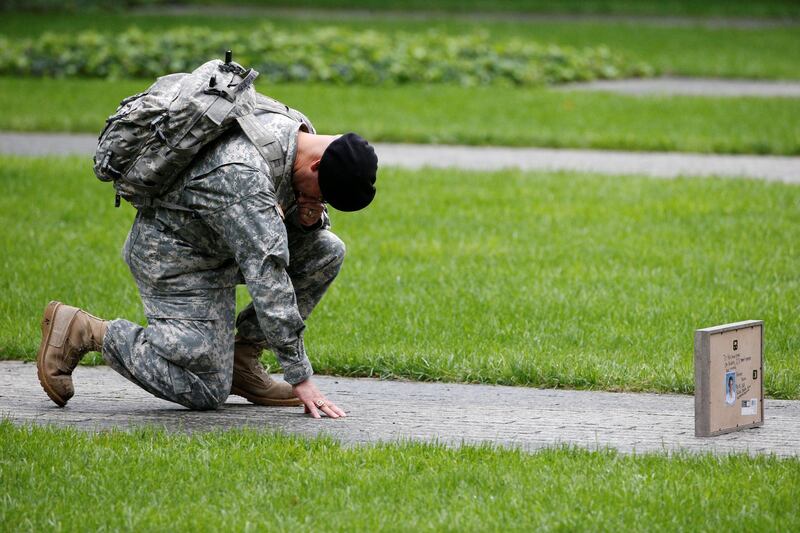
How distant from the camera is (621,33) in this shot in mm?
24953

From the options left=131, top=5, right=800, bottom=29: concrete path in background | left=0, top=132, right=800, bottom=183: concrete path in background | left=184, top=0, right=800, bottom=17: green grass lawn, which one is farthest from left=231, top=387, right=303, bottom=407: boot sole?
left=184, top=0, right=800, bottom=17: green grass lawn

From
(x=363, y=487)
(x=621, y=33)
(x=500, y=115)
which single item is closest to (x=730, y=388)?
(x=363, y=487)

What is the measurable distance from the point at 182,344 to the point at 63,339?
56 centimetres

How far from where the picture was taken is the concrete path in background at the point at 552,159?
11570mm

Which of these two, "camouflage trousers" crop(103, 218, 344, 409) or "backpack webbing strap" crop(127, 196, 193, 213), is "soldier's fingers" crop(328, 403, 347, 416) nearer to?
"camouflage trousers" crop(103, 218, 344, 409)

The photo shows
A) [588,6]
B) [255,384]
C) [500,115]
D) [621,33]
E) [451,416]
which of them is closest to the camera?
[451,416]

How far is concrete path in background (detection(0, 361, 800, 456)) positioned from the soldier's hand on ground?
0.05m

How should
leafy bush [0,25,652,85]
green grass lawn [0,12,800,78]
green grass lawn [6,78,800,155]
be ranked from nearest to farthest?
1. green grass lawn [6,78,800,155]
2. leafy bush [0,25,652,85]
3. green grass lawn [0,12,800,78]

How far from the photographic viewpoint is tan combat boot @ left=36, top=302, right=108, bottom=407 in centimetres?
520

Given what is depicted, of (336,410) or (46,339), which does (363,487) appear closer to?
(336,410)

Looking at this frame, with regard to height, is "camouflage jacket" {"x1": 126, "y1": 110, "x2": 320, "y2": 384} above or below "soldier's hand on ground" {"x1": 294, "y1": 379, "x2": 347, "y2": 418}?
above

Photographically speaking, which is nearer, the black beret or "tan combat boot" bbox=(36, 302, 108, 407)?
the black beret

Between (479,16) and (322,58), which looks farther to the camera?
(479,16)

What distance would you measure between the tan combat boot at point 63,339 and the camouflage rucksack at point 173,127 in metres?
0.62
